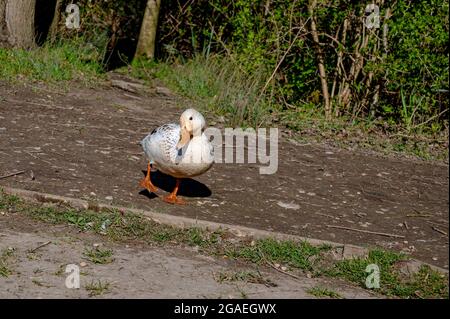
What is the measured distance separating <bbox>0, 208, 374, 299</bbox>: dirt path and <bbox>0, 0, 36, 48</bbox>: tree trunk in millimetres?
5205

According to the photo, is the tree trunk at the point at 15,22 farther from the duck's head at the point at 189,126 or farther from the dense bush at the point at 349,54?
the duck's head at the point at 189,126

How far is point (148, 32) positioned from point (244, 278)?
7088 millimetres

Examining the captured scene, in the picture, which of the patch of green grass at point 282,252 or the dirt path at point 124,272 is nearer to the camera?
the dirt path at point 124,272

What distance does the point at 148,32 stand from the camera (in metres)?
11.9

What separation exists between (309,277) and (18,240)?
2.00 m

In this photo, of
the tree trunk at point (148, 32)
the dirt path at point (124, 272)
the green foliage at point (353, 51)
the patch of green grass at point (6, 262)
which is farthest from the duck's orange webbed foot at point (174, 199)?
the tree trunk at point (148, 32)

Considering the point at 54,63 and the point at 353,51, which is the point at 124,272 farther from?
the point at 353,51

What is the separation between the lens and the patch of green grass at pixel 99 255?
541 cm

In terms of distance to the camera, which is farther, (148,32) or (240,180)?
(148,32)

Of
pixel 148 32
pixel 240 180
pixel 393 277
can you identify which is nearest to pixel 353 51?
pixel 148 32

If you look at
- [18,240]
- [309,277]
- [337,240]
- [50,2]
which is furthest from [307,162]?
[50,2]

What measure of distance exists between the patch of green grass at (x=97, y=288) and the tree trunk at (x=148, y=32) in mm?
7217

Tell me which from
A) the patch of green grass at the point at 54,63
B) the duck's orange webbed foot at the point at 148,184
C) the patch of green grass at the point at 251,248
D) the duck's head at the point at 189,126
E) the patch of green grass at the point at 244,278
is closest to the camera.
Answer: the patch of green grass at the point at 244,278
